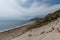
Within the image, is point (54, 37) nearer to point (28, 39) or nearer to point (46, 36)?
point (46, 36)

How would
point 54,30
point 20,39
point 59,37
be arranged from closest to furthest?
1. point 59,37
2. point 54,30
3. point 20,39

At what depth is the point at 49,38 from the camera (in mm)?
21844

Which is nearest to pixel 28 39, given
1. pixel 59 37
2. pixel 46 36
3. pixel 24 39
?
pixel 24 39

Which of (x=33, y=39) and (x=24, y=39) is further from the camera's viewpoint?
(x=24, y=39)

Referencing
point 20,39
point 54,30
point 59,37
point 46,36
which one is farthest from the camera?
point 20,39

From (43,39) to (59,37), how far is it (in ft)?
5.94

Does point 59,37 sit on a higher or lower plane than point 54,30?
lower

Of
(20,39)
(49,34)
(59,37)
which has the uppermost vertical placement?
(20,39)

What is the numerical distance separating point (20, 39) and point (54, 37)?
5735mm

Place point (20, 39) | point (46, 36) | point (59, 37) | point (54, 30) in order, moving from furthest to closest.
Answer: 1. point (20, 39)
2. point (54, 30)
3. point (46, 36)
4. point (59, 37)

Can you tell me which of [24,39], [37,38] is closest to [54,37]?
[37,38]

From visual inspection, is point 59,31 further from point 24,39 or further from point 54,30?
point 24,39

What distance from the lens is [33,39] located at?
23.6 metres

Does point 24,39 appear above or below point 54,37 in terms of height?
above
